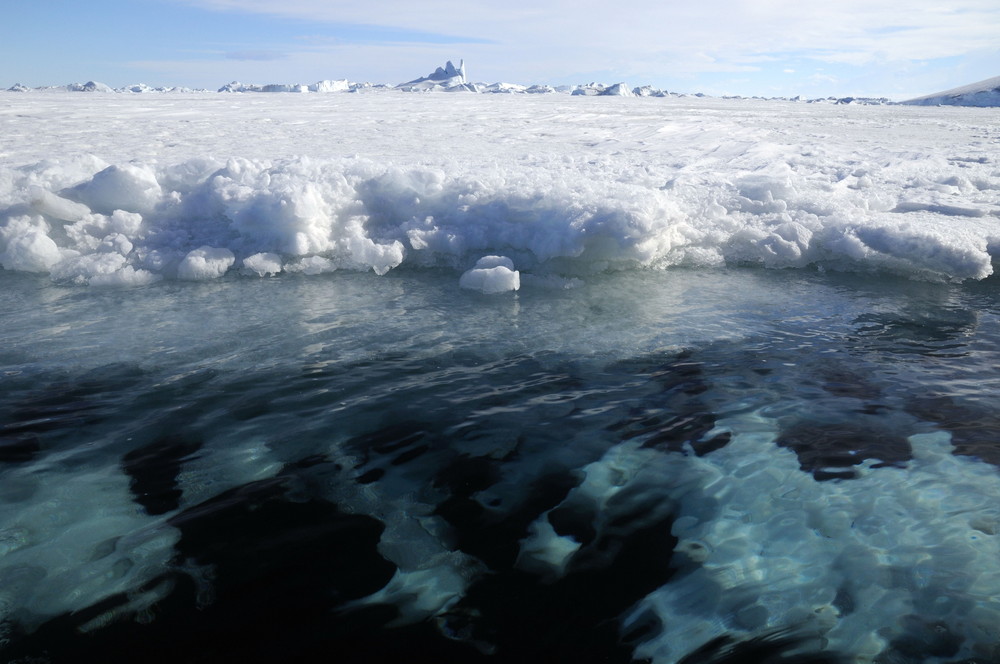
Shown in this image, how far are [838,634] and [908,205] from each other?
272 inches

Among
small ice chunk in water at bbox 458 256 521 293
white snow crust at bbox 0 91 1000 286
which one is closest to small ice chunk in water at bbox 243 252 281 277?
white snow crust at bbox 0 91 1000 286

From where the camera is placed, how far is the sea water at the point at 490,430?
7.32ft

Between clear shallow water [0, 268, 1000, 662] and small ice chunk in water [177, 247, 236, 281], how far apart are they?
995 millimetres

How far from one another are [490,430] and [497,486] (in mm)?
485

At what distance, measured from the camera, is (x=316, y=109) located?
16.9 m

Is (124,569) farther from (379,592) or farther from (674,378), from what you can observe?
(674,378)

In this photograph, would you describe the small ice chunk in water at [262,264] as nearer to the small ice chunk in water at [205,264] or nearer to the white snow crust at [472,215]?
the white snow crust at [472,215]

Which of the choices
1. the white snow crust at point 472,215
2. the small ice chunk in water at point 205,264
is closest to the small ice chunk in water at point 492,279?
the white snow crust at point 472,215

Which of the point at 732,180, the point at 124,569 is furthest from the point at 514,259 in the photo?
the point at 124,569

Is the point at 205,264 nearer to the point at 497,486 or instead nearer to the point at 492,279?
the point at 492,279

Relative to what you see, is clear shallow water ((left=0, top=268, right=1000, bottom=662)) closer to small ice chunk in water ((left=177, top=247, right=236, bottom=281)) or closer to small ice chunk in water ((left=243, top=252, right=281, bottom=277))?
small ice chunk in water ((left=177, top=247, right=236, bottom=281))

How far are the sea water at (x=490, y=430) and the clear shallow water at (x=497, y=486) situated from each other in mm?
14

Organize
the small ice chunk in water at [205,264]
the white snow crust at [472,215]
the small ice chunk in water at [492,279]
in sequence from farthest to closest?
the white snow crust at [472,215], the small ice chunk in water at [205,264], the small ice chunk in water at [492,279]

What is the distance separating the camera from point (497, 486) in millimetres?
2963
